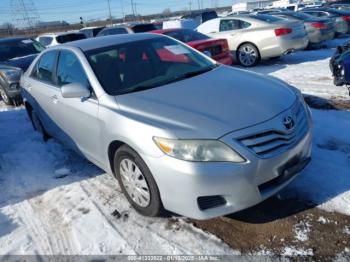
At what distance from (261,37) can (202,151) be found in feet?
27.0

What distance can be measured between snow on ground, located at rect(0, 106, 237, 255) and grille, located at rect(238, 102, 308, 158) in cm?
86

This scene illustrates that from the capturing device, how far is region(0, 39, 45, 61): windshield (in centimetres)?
956

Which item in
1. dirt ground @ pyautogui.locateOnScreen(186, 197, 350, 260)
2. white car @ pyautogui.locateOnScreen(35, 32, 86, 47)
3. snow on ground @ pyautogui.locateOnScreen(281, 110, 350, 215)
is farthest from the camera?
white car @ pyautogui.locateOnScreen(35, 32, 86, 47)

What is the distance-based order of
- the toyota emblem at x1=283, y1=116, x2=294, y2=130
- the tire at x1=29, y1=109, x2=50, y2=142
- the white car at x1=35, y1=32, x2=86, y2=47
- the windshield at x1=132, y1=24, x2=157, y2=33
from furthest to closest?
the white car at x1=35, y1=32, x2=86, y2=47, the windshield at x1=132, y1=24, x2=157, y2=33, the tire at x1=29, y1=109, x2=50, y2=142, the toyota emblem at x1=283, y1=116, x2=294, y2=130

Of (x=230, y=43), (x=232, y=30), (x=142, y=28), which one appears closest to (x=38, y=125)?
(x=230, y=43)

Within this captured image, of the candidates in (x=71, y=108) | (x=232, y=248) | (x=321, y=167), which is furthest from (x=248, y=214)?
(x=71, y=108)

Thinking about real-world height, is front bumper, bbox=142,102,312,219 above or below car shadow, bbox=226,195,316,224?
above

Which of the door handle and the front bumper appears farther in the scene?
the door handle

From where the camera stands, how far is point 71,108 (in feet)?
13.2

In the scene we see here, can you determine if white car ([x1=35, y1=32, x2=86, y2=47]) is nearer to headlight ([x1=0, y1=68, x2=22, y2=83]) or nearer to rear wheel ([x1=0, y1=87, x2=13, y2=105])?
rear wheel ([x1=0, y1=87, x2=13, y2=105])

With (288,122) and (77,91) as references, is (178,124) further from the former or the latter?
(77,91)

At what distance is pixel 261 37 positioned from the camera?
10125 mm

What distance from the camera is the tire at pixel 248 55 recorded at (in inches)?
406

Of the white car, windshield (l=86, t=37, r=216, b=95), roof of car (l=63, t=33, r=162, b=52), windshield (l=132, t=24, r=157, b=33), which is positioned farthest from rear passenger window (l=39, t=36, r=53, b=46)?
windshield (l=86, t=37, r=216, b=95)
